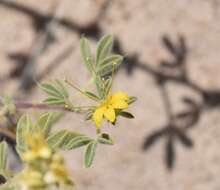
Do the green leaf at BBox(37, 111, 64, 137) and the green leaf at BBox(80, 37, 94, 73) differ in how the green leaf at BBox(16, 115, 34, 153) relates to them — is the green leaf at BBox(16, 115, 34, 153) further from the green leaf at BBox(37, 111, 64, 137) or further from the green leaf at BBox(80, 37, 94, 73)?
the green leaf at BBox(80, 37, 94, 73)

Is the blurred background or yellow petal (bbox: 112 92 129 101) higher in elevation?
the blurred background

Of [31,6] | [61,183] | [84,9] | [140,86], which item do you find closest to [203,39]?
[140,86]

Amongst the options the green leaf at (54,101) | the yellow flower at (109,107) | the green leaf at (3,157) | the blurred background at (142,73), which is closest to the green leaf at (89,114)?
the yellow flower at (109,107)

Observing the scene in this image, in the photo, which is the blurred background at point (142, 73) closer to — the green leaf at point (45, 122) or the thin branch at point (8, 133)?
the thin branch at point (8, 133)

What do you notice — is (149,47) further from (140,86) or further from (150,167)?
(150,167)

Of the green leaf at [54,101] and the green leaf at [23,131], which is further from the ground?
the green leaf at [54,101]

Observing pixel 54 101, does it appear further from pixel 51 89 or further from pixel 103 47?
pixel 103 47

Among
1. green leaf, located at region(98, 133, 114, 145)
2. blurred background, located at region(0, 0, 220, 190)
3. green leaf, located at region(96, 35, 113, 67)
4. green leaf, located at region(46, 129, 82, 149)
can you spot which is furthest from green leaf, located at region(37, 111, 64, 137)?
blurred background, located at region(0, 0, 220, 190)
